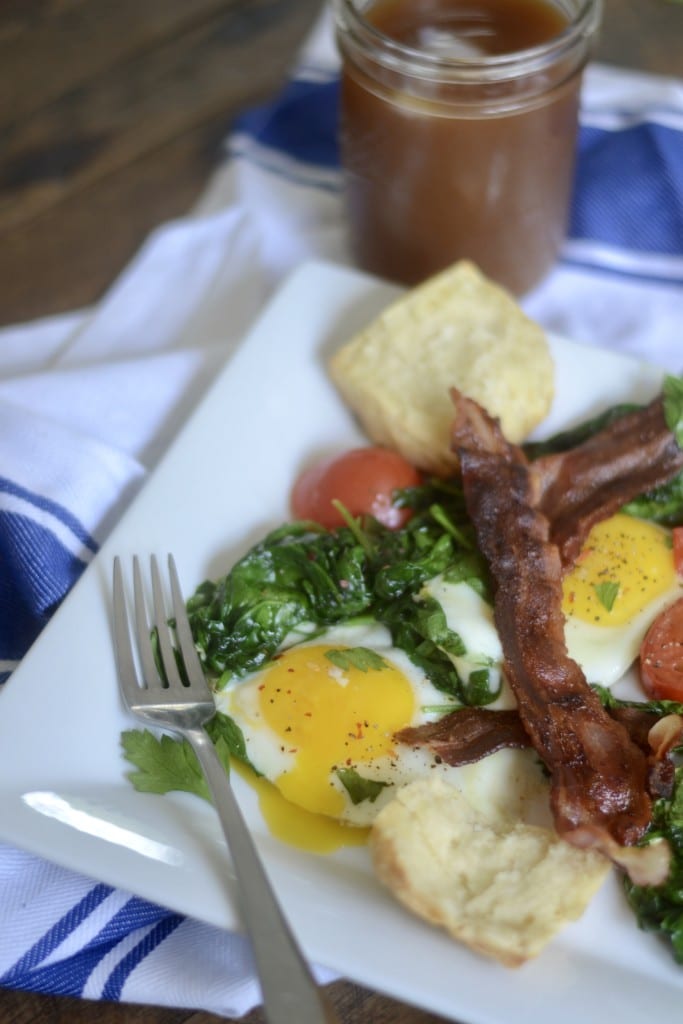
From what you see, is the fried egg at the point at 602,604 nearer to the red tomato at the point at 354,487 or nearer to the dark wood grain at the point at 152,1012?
the red tomato at the point at 354,487

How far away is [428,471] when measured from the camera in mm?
3457

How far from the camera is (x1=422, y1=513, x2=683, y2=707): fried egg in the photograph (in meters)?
2.82

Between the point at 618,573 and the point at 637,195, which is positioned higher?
the point at 637,195

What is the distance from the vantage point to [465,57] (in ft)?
11.5

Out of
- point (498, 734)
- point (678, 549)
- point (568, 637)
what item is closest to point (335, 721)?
point (498, 734)

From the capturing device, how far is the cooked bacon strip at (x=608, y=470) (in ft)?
10.3

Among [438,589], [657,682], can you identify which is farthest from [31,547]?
[657,682]

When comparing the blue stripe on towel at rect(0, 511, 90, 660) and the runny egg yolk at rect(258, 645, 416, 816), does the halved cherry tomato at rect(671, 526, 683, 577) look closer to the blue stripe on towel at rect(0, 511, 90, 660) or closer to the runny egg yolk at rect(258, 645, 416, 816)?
the runny egg yolk at rect(258, 645, 416, 816)

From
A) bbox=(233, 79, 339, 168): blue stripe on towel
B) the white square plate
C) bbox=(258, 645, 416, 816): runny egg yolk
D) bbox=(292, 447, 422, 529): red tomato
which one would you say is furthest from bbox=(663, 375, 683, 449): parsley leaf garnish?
bbox=(233, 79, 339, 168): blue stripe on towel

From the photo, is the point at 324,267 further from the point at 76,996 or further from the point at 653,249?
the point at 76,996

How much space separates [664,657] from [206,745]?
3.90 ft

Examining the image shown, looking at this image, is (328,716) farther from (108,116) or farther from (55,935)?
(108,116)

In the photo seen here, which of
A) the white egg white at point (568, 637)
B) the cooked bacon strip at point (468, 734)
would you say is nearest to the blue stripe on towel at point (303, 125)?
the white egg white at point (568, 637)

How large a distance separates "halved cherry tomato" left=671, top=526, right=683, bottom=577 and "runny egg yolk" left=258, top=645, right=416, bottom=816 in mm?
831
